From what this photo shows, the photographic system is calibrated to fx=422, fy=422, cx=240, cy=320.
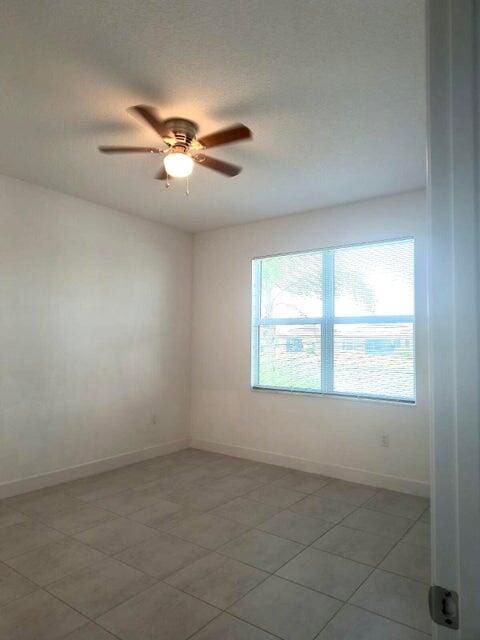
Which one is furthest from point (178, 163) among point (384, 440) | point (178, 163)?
point (384, 440)

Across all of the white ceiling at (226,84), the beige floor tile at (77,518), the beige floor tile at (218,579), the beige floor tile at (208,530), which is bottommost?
the beige floor tile at (208,530)

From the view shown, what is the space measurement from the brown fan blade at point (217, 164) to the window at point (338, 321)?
173 centimetres

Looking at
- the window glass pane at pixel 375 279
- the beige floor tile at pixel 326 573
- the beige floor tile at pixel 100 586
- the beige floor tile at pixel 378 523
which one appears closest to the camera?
the beige floor tile at pixel 100 586

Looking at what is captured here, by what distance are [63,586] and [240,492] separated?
5.62 ft

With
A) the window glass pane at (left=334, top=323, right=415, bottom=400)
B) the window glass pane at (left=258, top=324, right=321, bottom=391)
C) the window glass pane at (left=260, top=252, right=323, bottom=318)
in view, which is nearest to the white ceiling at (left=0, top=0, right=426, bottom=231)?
the window glass pane at (left=260, top=252, right=323, bottom=318)

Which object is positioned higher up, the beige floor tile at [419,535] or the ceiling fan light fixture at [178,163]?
the ceiling fan light fixture at [178,163]

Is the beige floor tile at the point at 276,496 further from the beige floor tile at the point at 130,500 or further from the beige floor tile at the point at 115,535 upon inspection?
the beige floor tile at the point at 115,535

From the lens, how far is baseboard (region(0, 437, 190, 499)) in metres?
3.51

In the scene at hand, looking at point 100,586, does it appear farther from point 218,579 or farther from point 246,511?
point 246,511

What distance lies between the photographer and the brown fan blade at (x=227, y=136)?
2.30 meters

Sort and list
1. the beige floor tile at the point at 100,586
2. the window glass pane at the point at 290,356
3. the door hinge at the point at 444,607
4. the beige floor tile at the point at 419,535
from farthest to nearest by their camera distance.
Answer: the window glass pane at the point at 290,356 < the beige floor tile at the point at 419,535 < the beige floor tile at the point at 100,586 < the door hinge at the point at 444,607

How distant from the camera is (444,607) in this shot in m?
0.58

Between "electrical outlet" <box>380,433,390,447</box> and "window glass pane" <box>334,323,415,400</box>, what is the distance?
0.35 meters

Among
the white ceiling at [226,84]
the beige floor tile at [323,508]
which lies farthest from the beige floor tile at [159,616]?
the white ceiling at [226,84]
